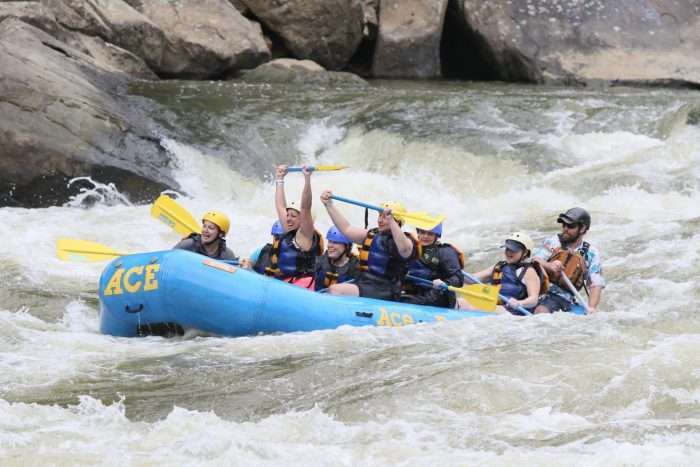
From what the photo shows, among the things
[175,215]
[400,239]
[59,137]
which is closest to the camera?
[400,239]

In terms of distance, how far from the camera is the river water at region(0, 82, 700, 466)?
5293 millimetres

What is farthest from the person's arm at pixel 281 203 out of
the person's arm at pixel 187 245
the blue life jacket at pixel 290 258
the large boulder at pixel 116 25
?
the large boulder at pixel 116 25

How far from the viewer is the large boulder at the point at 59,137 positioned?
37.7 feet

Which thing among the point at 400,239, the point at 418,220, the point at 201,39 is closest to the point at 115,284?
the point at 400,239

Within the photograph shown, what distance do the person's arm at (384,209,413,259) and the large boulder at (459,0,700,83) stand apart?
33.5ft

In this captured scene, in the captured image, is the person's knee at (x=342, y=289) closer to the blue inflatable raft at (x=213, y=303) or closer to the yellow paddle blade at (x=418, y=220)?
the blue inflatable raft at (x=213, y=303)

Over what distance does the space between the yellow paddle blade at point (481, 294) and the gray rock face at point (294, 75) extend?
29.4ft

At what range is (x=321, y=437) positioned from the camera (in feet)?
17.7

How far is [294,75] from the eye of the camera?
16516 mm

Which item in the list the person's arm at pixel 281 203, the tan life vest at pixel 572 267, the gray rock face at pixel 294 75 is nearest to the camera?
the person's arm at pixel 281 203

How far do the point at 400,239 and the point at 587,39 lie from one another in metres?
10.8

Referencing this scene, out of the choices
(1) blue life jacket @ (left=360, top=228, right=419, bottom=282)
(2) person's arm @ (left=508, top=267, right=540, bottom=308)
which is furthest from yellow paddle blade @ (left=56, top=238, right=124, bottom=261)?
(2) person's arm @ (left=508, top=267, right=540, bottom=308)

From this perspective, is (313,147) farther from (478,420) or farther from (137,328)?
(478,420)

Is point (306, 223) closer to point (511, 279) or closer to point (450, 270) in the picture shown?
point (450, 270)
